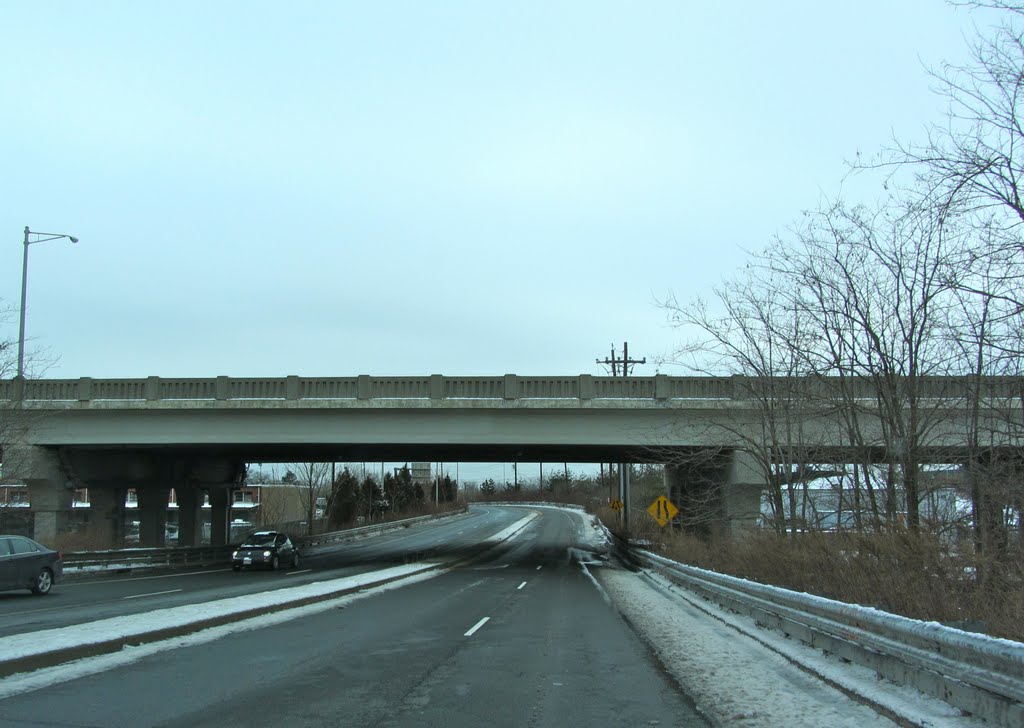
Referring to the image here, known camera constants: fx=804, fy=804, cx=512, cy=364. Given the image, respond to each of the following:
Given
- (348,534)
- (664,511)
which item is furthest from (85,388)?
(348,534)

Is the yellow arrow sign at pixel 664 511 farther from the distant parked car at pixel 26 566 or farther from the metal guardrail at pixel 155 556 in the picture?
the distant parked car at pixel 26 566

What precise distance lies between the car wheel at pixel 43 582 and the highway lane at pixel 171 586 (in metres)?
0.26

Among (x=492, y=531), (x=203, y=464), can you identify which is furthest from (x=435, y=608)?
(x=492, y=531)

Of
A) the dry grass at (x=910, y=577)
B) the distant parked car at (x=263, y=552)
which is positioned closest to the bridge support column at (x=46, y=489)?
the distant parked car at (x=263, y=552)

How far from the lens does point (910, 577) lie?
9.39 metres

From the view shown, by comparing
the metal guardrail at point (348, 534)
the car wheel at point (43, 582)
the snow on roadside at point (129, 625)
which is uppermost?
the snow on roadside at point (129, 625)

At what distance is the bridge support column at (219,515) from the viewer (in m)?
48.9

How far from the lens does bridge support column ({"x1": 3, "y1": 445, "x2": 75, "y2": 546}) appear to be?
107 ft

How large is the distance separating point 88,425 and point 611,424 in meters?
21.3

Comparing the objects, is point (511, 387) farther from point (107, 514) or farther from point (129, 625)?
point (107, 514)

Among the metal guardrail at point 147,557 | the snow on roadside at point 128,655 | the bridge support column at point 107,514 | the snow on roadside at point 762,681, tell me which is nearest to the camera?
the snow on roadside at point 762,681

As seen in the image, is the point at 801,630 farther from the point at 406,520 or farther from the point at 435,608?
the point at 406,520

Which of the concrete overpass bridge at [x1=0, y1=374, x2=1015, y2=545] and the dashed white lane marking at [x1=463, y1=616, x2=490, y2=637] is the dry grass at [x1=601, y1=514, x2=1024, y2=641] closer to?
the dashed white lane marking at [x1=463, y1=616, x2=490, y2=637]

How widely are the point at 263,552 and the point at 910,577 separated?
28.1 m
